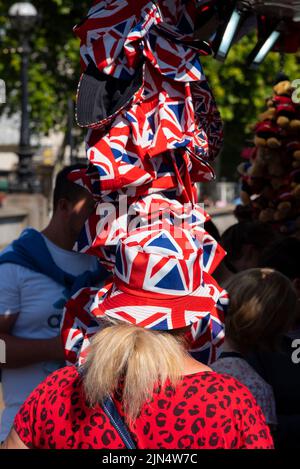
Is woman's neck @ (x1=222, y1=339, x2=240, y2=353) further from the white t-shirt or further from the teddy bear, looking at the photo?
the teddy bear

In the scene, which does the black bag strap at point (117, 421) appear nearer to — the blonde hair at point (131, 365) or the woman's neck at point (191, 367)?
the blonde hair at point (131, 365)

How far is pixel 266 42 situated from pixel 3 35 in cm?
1966

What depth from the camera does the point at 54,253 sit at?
3.54 metres

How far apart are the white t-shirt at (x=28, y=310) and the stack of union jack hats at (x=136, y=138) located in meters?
0.51

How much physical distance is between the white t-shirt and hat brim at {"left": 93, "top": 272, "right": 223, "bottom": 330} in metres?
0.90

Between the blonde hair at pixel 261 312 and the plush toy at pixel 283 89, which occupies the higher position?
the plush toy at pixel 283 89

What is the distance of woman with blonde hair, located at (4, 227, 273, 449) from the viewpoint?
2201mm

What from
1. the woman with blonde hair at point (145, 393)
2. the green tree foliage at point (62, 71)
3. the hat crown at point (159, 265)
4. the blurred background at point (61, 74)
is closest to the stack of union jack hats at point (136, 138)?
the hat crown at point (159, 265)

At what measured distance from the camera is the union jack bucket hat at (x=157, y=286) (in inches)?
94.0

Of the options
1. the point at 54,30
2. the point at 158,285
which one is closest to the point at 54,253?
the point at 158,285

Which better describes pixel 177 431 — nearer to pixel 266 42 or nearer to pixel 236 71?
pixel 266 42

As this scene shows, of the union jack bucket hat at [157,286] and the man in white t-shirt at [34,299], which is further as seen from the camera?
the man in white t-shirt at [34,299]

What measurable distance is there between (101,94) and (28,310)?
992 mm

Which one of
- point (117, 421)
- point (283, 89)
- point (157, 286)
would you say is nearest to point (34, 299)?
point (157, 286)
